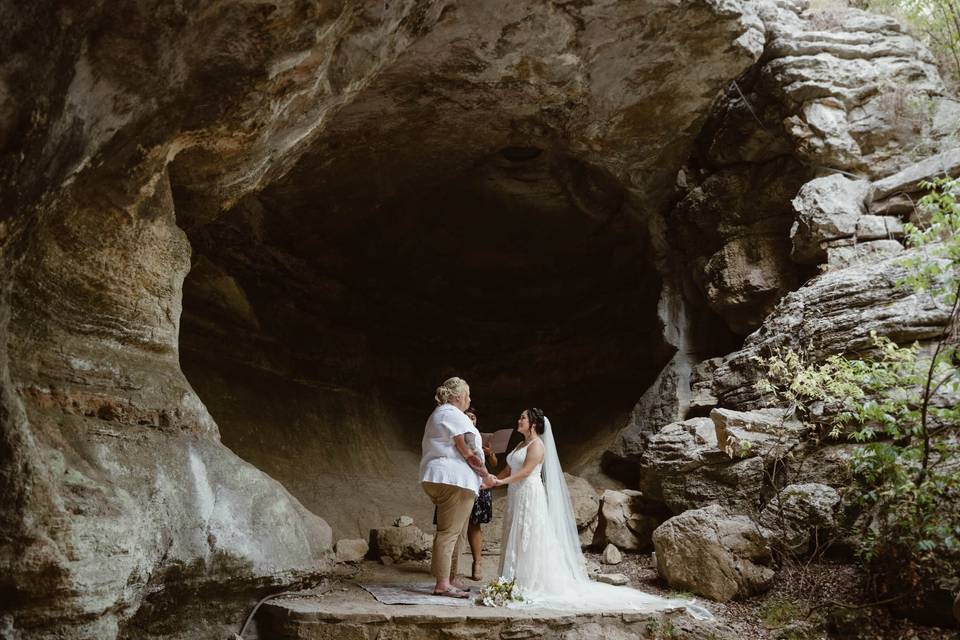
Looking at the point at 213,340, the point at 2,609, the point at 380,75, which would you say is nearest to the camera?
the point at 2,609

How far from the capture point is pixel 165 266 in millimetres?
5797

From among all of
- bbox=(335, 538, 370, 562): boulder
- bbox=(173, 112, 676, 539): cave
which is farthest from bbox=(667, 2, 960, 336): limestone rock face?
bbox=(335, 538, 370, 562): boulder

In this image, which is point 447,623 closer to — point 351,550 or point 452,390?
point 452,390

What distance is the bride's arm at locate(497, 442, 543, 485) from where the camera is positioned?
657 centimetres

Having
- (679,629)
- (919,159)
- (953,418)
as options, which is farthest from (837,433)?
(919,159)

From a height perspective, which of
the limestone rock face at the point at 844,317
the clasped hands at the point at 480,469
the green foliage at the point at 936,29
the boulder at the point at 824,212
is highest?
the green foliage at the point at 936,29

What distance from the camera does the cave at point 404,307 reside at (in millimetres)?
10773

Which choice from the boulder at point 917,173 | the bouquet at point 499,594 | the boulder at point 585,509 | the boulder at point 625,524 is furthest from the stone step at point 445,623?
the boulder at point 917,173

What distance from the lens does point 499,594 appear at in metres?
5.78

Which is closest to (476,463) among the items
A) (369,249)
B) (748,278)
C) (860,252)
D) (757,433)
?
(757,433)

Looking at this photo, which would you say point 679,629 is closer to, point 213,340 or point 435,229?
point 213,340

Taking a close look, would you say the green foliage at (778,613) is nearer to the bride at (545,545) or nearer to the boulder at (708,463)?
the bride at (545,545)

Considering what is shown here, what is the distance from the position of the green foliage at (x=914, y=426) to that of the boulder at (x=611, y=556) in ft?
9.51

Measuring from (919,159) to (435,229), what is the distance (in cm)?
833
